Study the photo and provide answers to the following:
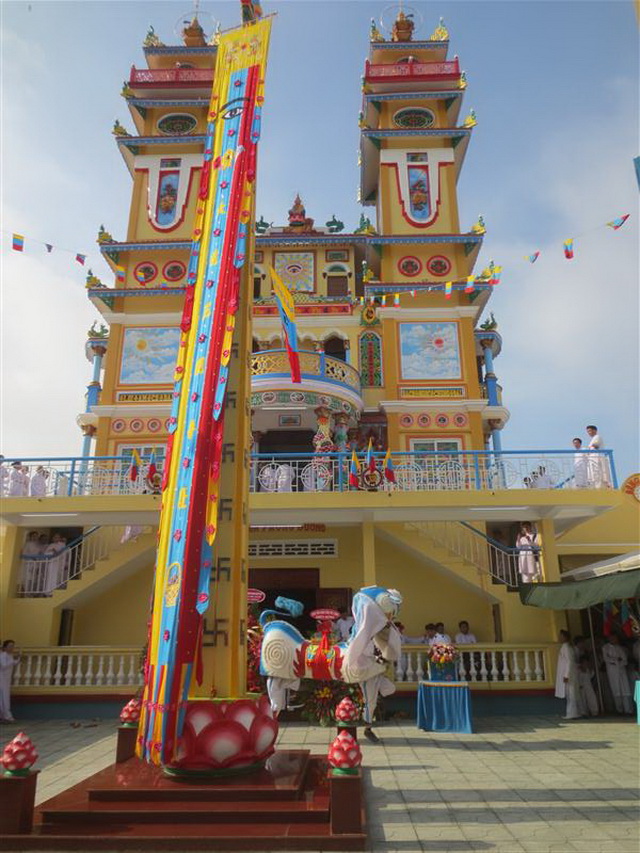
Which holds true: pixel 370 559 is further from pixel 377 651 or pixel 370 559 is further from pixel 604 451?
pixel 604 451

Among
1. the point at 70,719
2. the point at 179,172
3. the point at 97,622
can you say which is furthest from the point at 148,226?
the point at 70,719

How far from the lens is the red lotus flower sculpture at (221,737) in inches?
200

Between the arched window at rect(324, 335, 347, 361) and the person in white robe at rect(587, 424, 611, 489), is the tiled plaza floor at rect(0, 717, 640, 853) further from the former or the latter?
the arched window at rect(324, 335, 347, 361)

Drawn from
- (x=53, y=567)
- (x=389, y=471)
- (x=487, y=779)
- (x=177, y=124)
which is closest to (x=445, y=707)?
(x=487, y=779)

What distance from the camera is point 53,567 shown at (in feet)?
39.9

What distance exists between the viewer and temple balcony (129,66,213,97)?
59.1 feet

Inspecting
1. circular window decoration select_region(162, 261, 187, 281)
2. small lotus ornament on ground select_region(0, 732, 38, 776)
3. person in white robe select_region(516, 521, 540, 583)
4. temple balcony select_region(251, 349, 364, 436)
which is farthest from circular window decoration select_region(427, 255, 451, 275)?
small lotus ornament on ground select_region(0, 732, 38, 776)

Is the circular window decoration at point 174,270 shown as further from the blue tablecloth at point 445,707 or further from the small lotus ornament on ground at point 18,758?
the small lotus ornament on ground at point 18,758

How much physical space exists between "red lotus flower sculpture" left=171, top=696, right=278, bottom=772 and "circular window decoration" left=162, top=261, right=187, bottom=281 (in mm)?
13731

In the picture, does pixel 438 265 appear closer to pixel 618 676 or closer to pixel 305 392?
pixel 305 392

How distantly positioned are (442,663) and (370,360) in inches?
350

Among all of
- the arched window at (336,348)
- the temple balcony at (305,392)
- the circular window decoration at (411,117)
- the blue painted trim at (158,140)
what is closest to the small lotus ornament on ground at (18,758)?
the temple balcony at (305,392)

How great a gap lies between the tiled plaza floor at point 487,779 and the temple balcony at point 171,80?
16354mm

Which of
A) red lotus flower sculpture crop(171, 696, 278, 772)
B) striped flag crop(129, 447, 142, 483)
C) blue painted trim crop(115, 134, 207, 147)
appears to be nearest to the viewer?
red lotus flower sculpture crop(171, 696, 278, 772)
